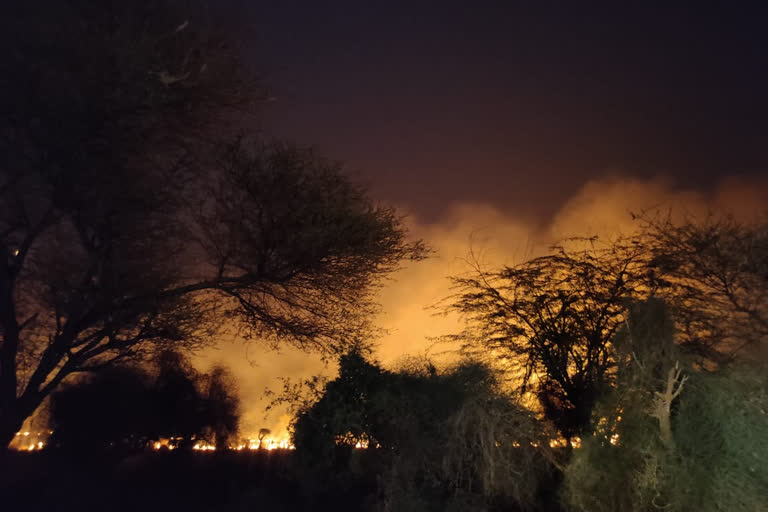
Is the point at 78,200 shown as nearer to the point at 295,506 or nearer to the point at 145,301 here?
the point at 145,301

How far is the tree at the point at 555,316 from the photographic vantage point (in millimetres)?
16422

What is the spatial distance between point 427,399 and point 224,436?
12201mm

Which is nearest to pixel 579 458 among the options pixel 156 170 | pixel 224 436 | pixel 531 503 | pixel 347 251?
pixel 531 503

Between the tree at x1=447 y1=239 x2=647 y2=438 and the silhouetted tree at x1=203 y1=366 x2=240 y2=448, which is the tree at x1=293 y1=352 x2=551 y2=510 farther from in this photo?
the silhouetted tree at x1=203 y1=366 x2=240 y2=448

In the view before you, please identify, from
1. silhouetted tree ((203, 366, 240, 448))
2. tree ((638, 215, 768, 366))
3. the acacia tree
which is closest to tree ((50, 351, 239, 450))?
silhouetted tree ((203, 366, 240, 448))

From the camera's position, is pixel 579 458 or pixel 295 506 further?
pixel 295 506

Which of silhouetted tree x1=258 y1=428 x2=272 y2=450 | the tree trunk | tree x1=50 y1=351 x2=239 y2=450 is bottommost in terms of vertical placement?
the tree trunk

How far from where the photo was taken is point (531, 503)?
448 inches

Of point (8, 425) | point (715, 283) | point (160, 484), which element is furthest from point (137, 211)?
point (715, 283)

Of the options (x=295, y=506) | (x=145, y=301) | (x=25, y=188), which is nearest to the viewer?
(x=25, y=188)

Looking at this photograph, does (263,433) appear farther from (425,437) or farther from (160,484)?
(425,437)

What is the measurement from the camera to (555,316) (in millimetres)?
17781

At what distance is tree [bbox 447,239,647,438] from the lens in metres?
16.4

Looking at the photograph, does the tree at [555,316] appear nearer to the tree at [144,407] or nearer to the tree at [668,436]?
the tree at [668,436]
